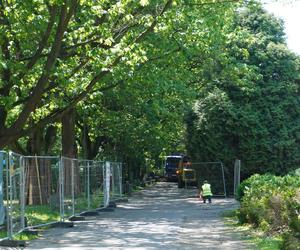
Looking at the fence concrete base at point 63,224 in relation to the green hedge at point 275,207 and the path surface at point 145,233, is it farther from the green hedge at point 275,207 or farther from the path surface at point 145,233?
the green hedge at point 275,207

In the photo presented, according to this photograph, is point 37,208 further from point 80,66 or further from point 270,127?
point 270,127

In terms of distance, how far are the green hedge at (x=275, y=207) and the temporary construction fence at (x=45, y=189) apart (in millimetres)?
5658

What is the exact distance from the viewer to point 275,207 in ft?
52.7

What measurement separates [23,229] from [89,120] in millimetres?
21171

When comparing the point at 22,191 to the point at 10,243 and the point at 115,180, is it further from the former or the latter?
the point at 115,180

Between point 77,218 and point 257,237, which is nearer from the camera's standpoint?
point 257,237

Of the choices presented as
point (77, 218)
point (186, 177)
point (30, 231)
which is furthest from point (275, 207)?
point (186, 177)

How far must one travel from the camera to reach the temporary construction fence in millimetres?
14380

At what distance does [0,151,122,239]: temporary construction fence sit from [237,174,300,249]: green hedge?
5.66 meters

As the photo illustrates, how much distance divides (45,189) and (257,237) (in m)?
6.65

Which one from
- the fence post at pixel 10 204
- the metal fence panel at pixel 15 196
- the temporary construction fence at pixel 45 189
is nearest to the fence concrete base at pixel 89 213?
the temporary construction fence at pixel 45 189

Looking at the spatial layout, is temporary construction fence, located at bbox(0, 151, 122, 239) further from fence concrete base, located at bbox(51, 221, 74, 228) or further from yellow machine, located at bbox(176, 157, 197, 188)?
yellow machine, located at bbox(176, 157, 197, 188)

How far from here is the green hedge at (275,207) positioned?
1211cm

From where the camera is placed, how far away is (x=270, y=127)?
36.9m
